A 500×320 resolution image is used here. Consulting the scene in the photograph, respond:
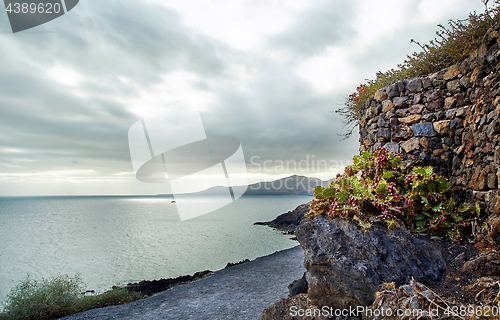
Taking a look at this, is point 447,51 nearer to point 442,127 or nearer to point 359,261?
point 442,127

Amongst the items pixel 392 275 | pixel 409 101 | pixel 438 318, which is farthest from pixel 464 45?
pixel 438 318

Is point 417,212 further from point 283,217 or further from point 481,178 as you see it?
point 283,217

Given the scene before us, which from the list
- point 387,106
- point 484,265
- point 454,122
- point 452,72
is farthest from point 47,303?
point 452,72

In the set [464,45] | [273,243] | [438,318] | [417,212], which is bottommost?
[273,243]

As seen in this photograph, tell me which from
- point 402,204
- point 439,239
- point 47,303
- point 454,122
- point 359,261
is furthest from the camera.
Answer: point 47,303

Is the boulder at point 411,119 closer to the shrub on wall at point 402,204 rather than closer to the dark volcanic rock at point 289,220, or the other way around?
the shrub on wall at point 402,204

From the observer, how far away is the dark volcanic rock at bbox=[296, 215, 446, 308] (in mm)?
2945

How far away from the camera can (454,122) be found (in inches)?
163

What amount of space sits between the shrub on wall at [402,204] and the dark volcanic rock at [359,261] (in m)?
0.22

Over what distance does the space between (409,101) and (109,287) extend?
13.7 m

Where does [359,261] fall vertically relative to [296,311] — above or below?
above

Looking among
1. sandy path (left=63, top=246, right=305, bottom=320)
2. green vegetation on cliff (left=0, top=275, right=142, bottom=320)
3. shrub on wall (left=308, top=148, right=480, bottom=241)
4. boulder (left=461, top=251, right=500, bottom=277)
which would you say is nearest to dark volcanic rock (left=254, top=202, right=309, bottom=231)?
sandy path (left=63, top=246, right=305, bottom=320)

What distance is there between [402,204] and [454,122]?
5.97 ft

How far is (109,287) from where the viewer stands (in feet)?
35.9
